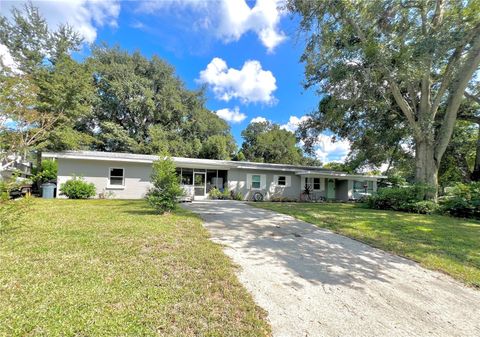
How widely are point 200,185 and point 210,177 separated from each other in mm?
985

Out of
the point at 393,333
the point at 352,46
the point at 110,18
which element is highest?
the point at 110,18

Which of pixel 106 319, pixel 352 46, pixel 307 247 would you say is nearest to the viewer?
pixel 106 319

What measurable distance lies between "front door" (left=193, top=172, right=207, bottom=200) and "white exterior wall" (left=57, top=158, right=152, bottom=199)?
3.12 m

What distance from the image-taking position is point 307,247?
5719 millimetres

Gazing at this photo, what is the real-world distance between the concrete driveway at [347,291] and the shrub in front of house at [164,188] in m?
3.18

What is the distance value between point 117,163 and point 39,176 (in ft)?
18.2

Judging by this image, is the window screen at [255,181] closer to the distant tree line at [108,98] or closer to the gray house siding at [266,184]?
the gray house siding at [266,184]

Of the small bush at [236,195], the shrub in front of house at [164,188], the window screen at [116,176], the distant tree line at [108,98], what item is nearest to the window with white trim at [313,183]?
the distant tree line at [108,98]

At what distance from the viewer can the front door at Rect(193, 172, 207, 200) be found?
16987 mm

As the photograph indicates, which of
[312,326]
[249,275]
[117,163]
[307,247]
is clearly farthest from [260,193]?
[312,326]

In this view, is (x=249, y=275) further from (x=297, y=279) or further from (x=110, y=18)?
(x=110, y=18)

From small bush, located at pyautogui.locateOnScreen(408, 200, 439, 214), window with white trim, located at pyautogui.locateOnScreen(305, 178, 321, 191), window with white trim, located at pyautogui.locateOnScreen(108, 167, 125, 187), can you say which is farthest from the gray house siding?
small bush, located at pyautogui.locateOnScreen(408, 200, 439, 214)

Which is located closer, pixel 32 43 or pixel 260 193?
pixel 260 193

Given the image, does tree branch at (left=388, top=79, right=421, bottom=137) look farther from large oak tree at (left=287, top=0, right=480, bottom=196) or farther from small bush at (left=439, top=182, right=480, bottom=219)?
small bush at (left=439, top=182, right=480, bottom=219)
